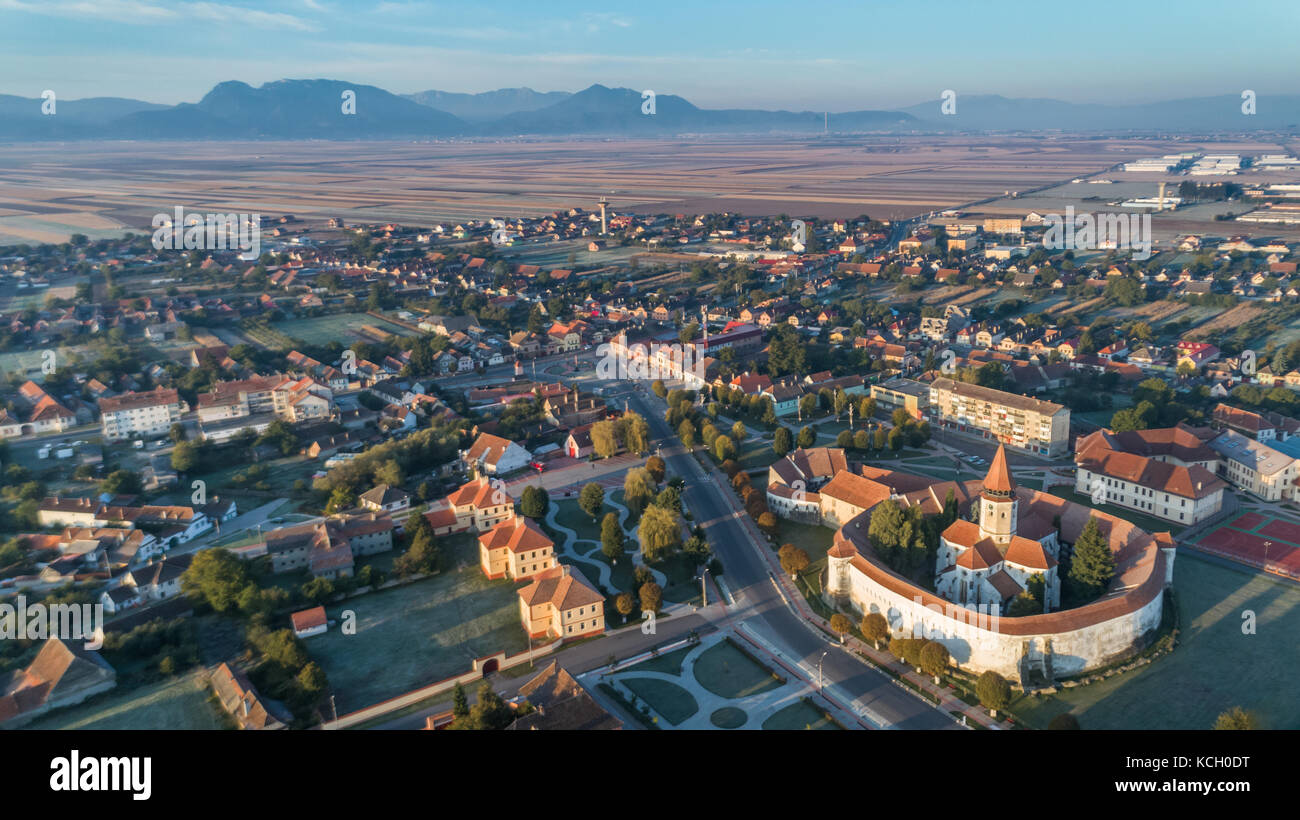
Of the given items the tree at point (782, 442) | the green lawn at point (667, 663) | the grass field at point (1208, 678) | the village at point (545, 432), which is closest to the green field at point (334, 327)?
the village at point (545, 432)

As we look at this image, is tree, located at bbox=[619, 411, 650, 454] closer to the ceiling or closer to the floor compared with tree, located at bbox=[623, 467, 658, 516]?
closer to the ceiling

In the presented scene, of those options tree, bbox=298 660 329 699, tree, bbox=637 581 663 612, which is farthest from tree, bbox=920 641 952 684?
tree, bbox=298 660 329 699

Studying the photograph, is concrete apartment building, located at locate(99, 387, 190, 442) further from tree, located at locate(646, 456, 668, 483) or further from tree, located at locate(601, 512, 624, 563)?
tree, located at locate(601, 512, 624, 563)

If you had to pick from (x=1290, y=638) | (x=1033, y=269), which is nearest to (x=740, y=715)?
(x=1290, y=638)

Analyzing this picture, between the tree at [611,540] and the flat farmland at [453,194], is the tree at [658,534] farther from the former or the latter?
the flat farmland at [453,194]

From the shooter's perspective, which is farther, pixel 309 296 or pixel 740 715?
pixel 309 296

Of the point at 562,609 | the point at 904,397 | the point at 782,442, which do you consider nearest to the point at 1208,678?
the point at 562,609

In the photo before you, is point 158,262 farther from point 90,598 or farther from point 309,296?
point 90,598
